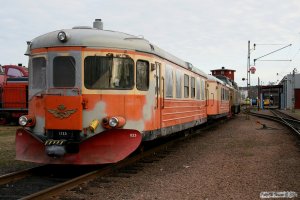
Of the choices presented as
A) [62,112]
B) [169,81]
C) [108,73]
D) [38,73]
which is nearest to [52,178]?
[62,112]

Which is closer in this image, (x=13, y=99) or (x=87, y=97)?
(x=87, y=97)

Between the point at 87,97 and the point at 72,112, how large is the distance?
437 millimetres

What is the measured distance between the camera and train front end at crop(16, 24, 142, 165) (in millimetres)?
7930

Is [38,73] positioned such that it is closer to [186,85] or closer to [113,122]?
[113,122]

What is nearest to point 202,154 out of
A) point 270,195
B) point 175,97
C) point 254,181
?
point 175,97

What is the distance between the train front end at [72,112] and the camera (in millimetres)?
7930

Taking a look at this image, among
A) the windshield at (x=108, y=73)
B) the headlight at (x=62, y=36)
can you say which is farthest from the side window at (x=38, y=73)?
the windshield at (x=108, y=73)

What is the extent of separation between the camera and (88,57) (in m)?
8.23

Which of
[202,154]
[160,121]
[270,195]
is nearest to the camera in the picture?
[270,195]

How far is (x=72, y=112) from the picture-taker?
26.1 feet

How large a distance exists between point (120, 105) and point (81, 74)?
40.2 inches

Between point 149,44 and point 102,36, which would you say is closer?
point 102,36

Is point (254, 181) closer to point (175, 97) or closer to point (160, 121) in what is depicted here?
point (160, 121)

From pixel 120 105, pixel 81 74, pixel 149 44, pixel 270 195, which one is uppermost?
pixel 149 44
